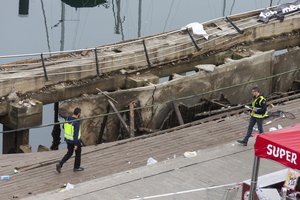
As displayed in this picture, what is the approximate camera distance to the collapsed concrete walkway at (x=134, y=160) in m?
14.1

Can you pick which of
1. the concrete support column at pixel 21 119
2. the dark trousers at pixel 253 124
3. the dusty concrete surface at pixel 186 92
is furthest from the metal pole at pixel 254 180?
the concrete support column at pixel 21 119

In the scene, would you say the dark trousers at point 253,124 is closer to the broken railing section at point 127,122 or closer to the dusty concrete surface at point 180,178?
the dusty concrete surface at point 180,178

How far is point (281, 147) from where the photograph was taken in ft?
33.5

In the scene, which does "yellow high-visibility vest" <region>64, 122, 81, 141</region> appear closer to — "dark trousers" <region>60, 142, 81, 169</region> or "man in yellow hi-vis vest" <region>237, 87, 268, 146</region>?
"dark trousers" <region>60, 142, 81, 169</region>

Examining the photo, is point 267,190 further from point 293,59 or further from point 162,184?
point 293,59

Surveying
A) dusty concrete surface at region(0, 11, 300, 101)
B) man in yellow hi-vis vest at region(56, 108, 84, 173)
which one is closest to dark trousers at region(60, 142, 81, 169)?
man in yellow hi-vis vest at region(56, 108, 84, 173)

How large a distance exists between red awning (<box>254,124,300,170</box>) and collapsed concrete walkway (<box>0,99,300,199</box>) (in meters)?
3.71

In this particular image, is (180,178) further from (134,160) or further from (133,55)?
(133,55)

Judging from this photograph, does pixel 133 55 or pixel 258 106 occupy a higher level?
pixel 258 106

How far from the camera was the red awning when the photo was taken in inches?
398

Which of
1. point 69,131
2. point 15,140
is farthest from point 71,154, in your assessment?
point 15,140

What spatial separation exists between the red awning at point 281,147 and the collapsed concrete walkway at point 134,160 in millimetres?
3709

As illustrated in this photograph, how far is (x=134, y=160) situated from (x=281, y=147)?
19.2 feet

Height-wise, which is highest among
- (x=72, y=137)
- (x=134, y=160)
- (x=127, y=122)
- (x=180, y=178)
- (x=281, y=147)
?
(x=281, y=147)
